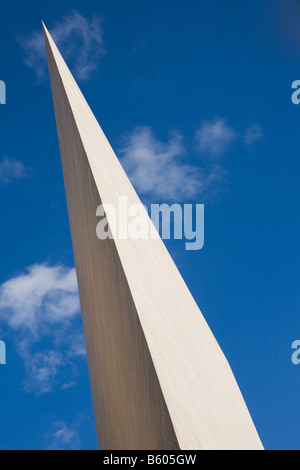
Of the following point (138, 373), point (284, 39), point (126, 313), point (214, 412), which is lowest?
point (214, 412)

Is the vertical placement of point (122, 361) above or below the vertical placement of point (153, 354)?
above

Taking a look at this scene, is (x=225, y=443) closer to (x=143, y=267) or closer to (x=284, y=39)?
(x=143, y=267)

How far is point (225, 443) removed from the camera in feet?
10.7

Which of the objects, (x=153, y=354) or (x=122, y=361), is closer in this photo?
(x=153, y=354)

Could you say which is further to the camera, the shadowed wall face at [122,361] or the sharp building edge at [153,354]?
the shadowed wall face at [122,361]

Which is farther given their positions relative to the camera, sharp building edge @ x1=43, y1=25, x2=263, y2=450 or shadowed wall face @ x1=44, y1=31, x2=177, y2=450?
shadowed wall face @ x1=44, y1=31, x2=177, y2=450

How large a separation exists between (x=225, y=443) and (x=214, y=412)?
29cm

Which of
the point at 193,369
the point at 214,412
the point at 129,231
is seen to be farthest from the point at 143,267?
the point at 214,412

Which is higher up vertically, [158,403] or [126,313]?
[126,313]
